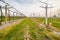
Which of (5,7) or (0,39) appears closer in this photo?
(0,39)

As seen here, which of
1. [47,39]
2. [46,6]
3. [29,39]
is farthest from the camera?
[46,6]

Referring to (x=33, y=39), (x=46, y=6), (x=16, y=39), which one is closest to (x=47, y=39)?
(x=33, y=39)

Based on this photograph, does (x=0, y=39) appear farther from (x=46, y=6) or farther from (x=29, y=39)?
(x=46, y=6)

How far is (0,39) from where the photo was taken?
17984mm

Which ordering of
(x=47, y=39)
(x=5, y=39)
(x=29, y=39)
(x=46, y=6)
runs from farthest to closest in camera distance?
(x=46, y=6)
(x=47, y=39)
(x=29, y=39)
(x=5, y=39)

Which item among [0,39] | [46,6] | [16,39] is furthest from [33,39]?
[46,6]

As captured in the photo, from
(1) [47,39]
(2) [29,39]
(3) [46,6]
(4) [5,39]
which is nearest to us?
(4) [5,39]

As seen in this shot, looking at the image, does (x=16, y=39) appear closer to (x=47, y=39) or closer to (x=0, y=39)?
(x=0, y=39)

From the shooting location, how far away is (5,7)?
65812 mm

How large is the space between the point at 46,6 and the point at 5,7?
1288cm

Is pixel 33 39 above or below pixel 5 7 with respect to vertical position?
below

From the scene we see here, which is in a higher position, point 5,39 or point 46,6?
point 46,6

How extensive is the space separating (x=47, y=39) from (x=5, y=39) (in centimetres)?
534

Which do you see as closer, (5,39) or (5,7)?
(5,39)
